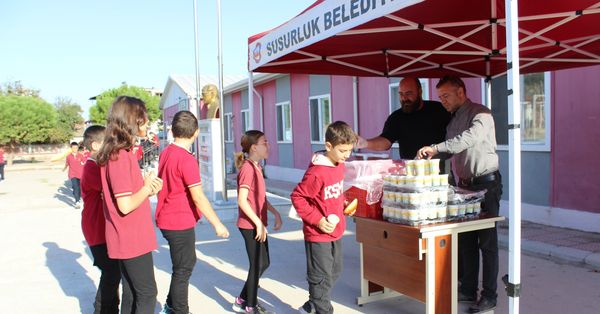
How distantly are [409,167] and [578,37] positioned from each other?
2552 mm

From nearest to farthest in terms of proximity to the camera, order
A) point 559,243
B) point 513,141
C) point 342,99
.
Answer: point 513,141 → point 559,243 → point 342,99

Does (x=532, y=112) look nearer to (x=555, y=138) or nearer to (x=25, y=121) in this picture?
(x=555, y=138)

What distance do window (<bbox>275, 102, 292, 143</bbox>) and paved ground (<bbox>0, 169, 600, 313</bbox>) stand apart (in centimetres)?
927

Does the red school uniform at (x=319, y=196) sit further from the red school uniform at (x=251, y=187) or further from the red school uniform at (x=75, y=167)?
the red school uniform at (x=75, y=167)

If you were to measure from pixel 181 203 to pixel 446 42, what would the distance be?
3.14 meters

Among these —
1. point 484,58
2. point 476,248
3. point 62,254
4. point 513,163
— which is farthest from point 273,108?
point 513,163

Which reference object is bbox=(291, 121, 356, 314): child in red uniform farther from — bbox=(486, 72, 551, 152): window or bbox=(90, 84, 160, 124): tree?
bbox=(90, 84, 160, 124): tree

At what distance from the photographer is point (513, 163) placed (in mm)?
2965

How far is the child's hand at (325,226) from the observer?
358 cm

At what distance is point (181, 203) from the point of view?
3.75 m

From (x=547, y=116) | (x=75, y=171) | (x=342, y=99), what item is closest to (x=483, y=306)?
(x=547, y=116)

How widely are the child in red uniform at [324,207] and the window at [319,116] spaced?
11.1 m

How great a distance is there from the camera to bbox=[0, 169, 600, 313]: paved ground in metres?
4.56

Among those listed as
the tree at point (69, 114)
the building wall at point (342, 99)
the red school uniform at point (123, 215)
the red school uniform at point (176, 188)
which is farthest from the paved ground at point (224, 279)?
the tree at point (69, 114)
